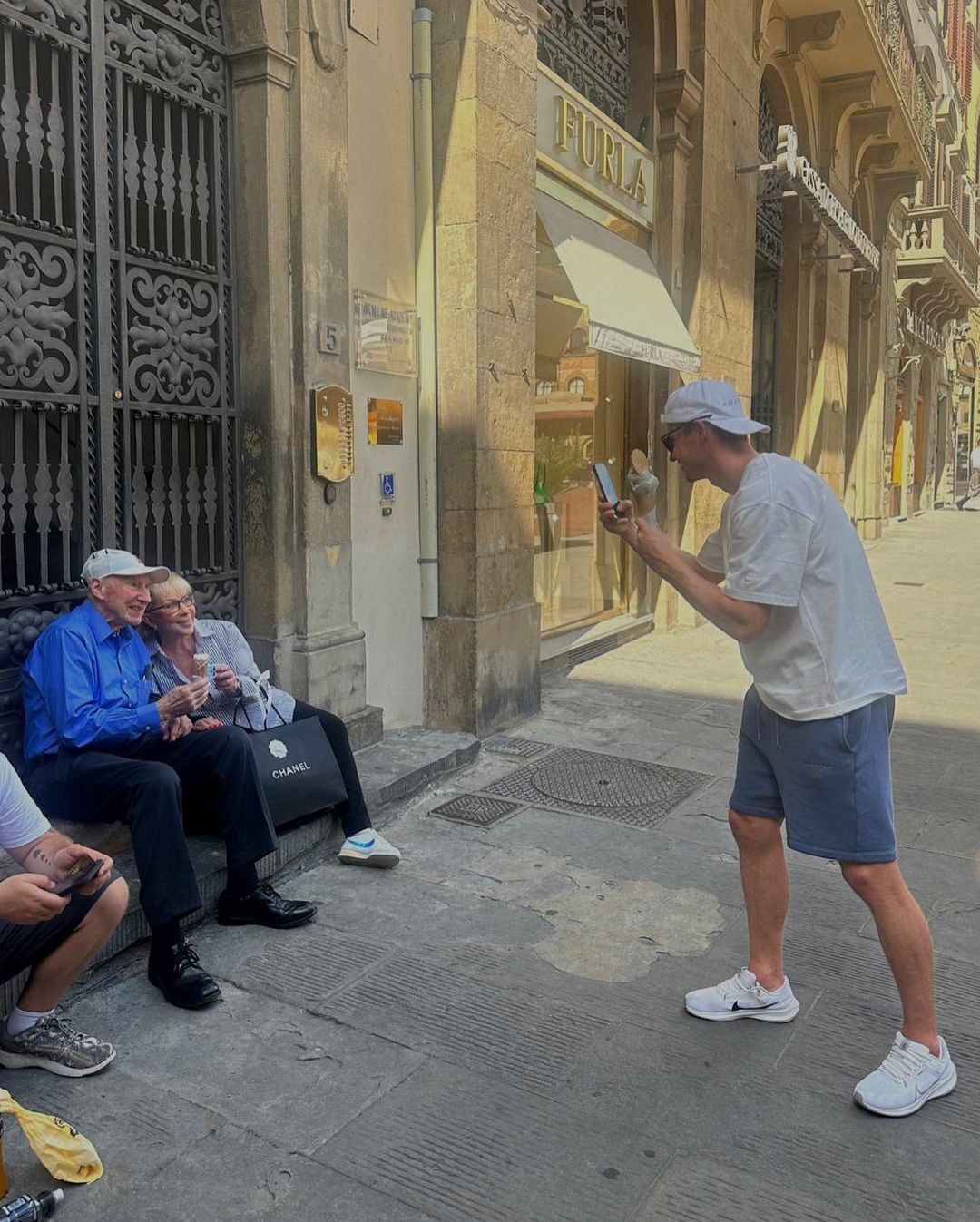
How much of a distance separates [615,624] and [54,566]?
6.17 metres

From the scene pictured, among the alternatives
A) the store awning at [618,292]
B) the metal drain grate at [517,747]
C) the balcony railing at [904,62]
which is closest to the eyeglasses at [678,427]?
the metal drain grate at [517,747]

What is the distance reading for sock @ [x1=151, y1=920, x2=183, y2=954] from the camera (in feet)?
10.8

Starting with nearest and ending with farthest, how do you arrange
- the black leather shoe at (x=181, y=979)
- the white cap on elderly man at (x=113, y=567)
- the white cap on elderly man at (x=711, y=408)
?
1. the white cap on elderly man at (x=711, y=408)
2. the black leather shoe at (x=181, y=979)
3. the white cap on elderly man at (x=113, y=567)

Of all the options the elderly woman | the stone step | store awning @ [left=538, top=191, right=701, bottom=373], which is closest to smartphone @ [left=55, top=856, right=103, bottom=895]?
the stone step

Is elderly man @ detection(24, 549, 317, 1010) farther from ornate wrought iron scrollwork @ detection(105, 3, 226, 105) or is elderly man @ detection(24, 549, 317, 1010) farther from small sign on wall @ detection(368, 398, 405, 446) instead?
ornate wrought iron scrollwork @ detection(105, 3, 226, 105)

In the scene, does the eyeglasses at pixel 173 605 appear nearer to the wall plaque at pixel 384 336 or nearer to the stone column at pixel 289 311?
the stone column at pixel 289 311

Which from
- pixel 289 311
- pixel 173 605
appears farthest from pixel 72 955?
pixel 289 311

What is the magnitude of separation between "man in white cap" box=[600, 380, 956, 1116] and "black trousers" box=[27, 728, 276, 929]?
5.27 feet

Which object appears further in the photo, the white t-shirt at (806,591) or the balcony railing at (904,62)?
the balcony railing at (904,62)

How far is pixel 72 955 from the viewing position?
285 cm

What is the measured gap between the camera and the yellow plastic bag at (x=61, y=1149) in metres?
2.36

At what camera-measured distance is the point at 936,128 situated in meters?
24.9

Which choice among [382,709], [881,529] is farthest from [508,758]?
[881,529]

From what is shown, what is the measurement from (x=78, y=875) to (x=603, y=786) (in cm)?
328
